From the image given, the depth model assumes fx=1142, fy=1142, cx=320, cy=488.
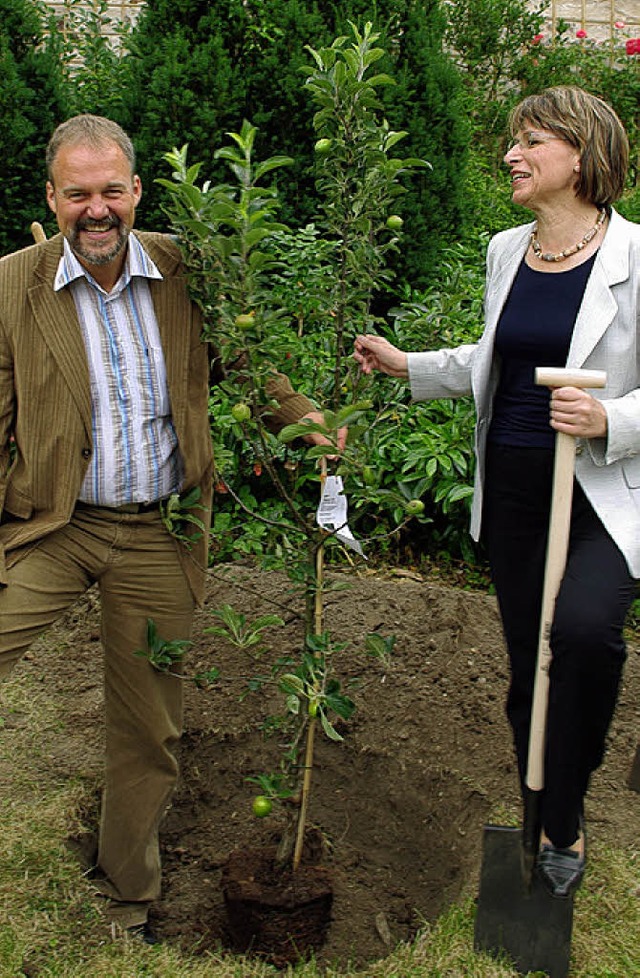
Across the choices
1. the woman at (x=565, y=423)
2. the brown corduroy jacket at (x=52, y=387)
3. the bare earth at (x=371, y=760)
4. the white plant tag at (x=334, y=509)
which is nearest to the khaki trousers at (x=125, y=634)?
the brown corduroy jacket at (x=52, y=387)

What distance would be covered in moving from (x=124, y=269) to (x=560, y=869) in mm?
1903

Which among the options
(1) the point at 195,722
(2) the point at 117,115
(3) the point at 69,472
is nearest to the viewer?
(3) the point at 69,472

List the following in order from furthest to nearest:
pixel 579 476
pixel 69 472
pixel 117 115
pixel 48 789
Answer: pixel 117 115 < pixel 48 789 < pixel 69 472 < pixel 579 476

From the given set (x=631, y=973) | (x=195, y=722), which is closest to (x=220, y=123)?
(x=195, y=722)

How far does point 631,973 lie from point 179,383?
1.91 meters

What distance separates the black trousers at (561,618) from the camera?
8.61 feet

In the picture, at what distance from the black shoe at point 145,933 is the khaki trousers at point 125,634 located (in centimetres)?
3

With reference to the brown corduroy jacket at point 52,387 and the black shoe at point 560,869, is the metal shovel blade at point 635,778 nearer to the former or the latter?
the black shoe at point 560,869

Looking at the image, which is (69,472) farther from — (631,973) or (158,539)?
(631,973)


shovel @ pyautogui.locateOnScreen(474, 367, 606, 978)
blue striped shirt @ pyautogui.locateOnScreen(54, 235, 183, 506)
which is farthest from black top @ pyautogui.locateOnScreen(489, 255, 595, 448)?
blue striped shirt @ pyautogui.locateOnScreen(54, 235, 183, 506)

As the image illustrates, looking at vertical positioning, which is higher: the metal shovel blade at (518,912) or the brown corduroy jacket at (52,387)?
the brown corduroy jacket at (52,387)

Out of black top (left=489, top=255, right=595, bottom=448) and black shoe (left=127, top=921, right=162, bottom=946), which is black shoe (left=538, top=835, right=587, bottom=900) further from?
black shoe (left=127, top=921, right=162, bottom=946)

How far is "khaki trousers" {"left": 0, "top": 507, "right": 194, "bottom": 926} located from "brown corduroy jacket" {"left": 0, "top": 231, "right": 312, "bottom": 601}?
0.10 m

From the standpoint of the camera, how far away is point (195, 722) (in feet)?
13.9
